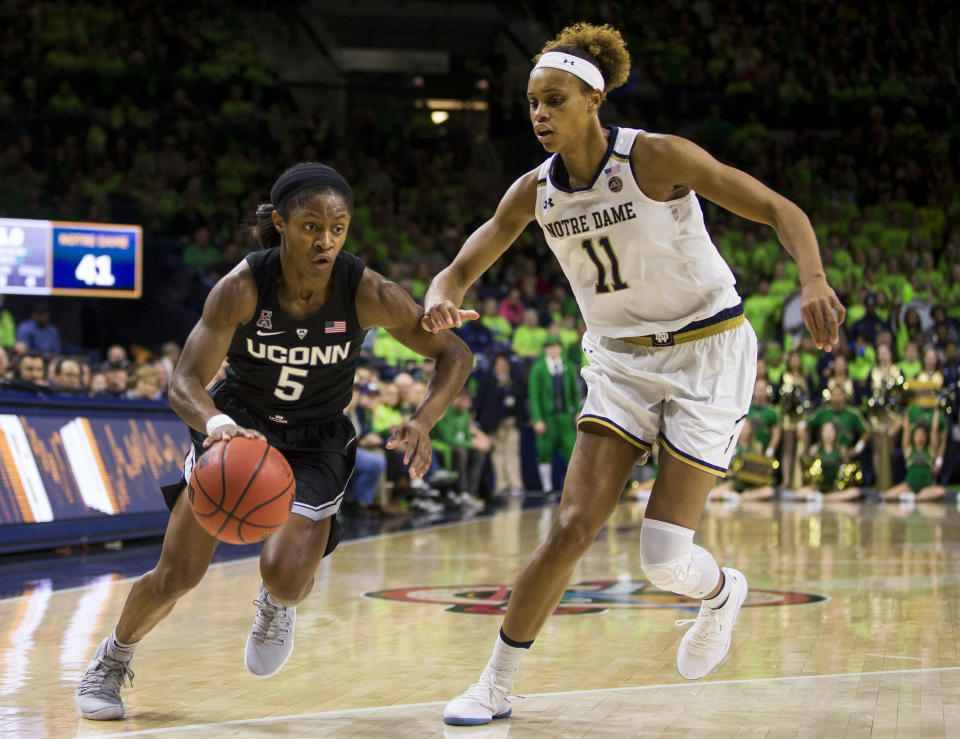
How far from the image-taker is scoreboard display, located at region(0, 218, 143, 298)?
13.8 metres

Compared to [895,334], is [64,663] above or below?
below

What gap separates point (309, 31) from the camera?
2262 cm

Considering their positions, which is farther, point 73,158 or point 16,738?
point 73,158

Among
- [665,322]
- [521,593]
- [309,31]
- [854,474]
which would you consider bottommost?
[854,474]

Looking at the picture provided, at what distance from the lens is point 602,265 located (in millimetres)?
4062

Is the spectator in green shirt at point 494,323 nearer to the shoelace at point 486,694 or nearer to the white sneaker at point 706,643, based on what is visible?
the white sneaker at point 706,643

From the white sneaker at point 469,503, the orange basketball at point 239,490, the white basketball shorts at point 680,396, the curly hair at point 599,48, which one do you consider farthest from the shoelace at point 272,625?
the white sneaker at point 469,503

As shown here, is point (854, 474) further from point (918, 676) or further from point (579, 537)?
point (579, 537)

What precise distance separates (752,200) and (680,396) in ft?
2.25

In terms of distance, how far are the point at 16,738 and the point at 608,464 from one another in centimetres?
201

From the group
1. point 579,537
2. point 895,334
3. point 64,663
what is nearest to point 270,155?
point 895,334

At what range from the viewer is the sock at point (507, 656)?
159 inches

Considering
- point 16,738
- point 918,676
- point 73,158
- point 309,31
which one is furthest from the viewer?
point 309,31

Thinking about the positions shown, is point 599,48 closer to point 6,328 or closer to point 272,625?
point 272,625
